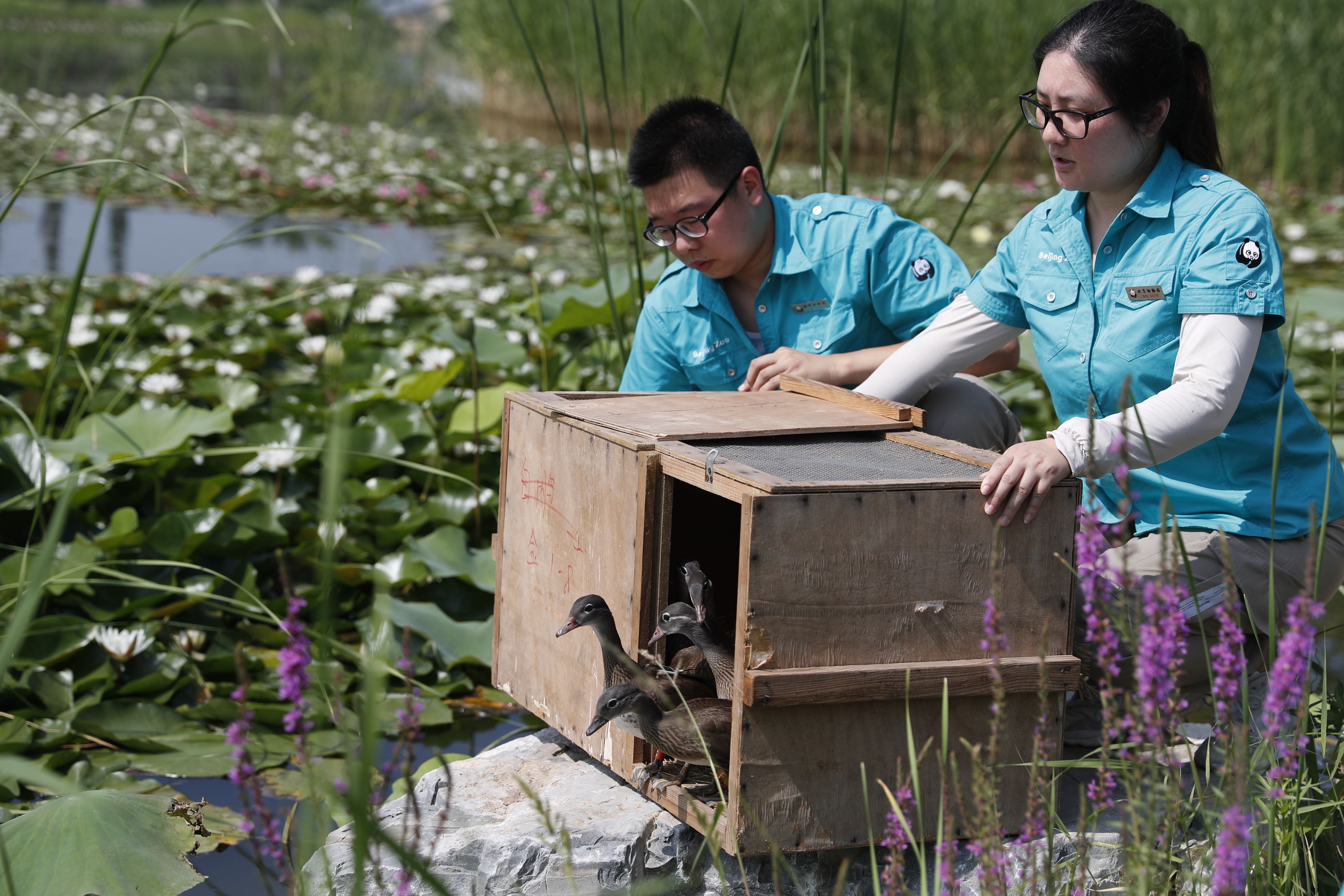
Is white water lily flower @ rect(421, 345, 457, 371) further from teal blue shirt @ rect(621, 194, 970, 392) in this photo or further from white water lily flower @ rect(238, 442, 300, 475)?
teal blue shirt @ rect(621, 194, 970, 392)

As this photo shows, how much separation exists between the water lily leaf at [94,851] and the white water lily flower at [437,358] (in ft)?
5.54

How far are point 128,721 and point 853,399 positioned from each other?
4.40 ft

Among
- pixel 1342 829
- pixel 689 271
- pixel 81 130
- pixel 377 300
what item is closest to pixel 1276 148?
pixel 377 300

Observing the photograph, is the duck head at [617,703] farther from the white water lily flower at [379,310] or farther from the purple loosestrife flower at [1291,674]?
the white water lily flower at [379,310]

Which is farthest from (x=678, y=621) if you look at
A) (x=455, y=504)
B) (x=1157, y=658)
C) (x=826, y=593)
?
(x=455, y=504)

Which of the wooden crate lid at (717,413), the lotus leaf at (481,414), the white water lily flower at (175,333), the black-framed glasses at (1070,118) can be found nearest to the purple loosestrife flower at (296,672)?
the wooden crate lid at (717,413)

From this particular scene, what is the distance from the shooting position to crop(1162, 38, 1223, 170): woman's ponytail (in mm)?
1638

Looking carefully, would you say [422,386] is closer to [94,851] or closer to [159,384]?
[159,384]

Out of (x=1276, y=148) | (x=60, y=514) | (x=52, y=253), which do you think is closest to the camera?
(x=60, y=514)

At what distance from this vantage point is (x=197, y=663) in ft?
7.57

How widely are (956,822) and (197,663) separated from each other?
148 centimetres

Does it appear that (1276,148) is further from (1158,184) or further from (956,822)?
(956,822)

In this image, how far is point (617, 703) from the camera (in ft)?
4.93

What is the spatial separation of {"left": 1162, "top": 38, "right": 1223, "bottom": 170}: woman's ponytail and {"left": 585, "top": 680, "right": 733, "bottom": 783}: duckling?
973 mm
